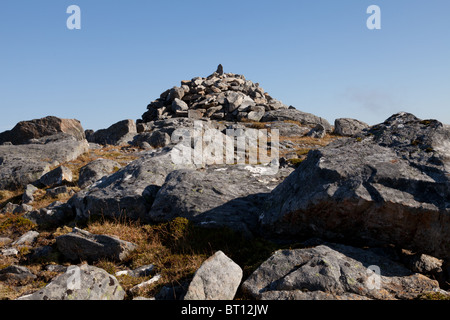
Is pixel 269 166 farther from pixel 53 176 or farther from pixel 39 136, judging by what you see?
pixel 39 136

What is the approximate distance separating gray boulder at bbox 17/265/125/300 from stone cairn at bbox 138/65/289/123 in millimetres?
45293

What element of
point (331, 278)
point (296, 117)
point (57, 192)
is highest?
point (331, 278)

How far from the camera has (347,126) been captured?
154ft

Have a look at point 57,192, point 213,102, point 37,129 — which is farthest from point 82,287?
point 213,102

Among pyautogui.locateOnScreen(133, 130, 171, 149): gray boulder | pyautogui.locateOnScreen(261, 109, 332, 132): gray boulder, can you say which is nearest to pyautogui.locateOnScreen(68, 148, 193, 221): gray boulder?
pyautogui.locateOnScreen(133, 130, 171, 149): gray boulder

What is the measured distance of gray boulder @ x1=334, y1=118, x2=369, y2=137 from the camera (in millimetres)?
46003

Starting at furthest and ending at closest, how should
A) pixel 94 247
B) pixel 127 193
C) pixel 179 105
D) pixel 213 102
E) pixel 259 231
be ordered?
pixel 213 102 → pixel 179 105 → pixel 127 193 → pixel 259 231 → pixel 94 247

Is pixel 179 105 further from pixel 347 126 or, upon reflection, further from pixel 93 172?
pixel 93 172

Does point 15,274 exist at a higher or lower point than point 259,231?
lower

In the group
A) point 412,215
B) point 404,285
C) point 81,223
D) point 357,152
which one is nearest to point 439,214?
point 412,215

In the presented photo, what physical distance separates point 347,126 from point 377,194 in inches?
1644

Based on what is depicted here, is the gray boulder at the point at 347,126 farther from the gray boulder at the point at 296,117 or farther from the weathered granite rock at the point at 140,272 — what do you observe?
the weathered granite rock at the point at 140,272

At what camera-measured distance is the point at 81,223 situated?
A: 41.3 feet
